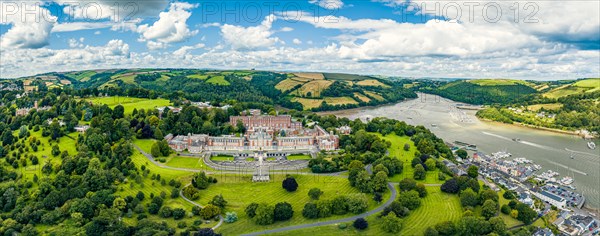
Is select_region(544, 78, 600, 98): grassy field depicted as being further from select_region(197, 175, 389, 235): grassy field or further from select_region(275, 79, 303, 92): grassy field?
select_region(197, 175, 389, 235): grassy field

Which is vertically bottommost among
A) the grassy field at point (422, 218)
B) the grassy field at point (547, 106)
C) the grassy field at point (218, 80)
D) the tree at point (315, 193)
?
the grassy field at point (422, 218)

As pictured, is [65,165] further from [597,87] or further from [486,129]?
[597,87]

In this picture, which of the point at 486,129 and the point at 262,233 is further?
the point at 486,129

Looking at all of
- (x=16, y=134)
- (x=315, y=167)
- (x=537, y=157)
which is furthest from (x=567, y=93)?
(x=16, y=134)

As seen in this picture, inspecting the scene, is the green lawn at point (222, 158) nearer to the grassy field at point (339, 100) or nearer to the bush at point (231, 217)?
the bush at point (231, 217)

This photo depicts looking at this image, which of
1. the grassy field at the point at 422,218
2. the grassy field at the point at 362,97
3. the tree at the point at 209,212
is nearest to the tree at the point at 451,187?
the grassy field at the point at 422,218

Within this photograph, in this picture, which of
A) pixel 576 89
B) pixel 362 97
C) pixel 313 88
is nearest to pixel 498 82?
pixel 576 89

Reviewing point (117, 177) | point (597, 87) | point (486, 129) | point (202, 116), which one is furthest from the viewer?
point (597, 87)
